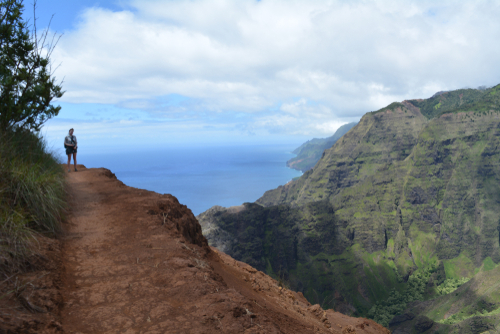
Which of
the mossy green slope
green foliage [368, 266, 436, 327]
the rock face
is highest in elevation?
the rock face

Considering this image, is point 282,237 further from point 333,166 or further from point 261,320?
point 261,320

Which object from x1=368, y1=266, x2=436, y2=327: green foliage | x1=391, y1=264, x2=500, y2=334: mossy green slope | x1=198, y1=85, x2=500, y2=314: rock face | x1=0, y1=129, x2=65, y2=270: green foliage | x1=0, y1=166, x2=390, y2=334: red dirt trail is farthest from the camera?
x1=198, y1=85, x2=500, y2=314: rock face

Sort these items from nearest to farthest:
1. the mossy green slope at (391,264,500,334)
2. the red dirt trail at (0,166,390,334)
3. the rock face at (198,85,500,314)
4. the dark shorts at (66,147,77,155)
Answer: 1. the red dirt trail at (0,166,390,334)
2. the dark shorts at (66,147,77,155)
3. the mossy green slope at (391,264,500,334)
4. the rock face at (198,85,500,314)

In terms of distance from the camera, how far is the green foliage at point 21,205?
470cm

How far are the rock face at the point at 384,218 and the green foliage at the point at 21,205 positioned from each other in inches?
3382

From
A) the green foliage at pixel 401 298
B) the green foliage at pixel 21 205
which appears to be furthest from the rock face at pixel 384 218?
the green foliage at pixel 21 205

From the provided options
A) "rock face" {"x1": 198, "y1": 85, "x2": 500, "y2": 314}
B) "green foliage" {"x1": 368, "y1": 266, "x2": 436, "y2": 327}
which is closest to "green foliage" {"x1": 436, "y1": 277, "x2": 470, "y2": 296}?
"green foliage" {"x1": 368, "y1": 266, "x2": 436, "y2": 327}

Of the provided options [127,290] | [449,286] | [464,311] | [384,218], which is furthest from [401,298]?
[127,290]

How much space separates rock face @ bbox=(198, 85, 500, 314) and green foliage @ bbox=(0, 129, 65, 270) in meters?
85.9

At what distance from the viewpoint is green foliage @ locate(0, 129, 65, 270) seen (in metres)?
4.70

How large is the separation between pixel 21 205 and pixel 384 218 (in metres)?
151

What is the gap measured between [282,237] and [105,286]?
4397 inches

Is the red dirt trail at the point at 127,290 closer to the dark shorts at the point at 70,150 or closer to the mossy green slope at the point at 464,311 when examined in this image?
the dark shorts at the point at 70,150

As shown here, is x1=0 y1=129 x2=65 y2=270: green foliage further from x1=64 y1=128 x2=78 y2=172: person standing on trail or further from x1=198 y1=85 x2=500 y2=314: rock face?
x1=198 y1=85 x2=500 y2=314: rock face
